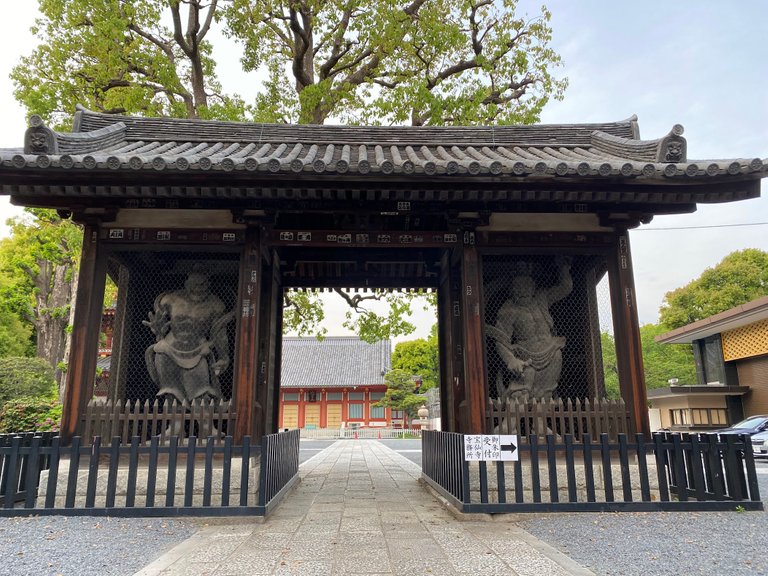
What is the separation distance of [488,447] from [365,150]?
3999 millimetres

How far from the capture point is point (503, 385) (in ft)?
20.9

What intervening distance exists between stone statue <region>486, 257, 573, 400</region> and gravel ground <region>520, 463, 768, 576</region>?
1.73 metres

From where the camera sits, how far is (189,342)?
613 cm

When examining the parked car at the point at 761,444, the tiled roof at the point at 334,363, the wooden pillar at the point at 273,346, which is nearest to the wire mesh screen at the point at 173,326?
the wooden pillar at the point at 273,346

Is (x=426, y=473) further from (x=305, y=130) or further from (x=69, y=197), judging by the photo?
(x=69, y=197)

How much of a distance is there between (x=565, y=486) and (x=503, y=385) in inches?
57.9

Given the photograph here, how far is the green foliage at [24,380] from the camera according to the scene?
12.7m

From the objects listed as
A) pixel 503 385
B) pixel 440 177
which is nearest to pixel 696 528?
pixel 503 385

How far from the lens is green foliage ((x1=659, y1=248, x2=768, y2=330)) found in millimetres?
32031

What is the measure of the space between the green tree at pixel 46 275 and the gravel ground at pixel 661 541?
13.6 meters

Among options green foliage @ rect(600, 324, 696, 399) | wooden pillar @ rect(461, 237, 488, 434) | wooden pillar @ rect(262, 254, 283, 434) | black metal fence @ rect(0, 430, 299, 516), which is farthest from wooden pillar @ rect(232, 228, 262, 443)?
green foliage @ rect(600, 324, 696, 399)

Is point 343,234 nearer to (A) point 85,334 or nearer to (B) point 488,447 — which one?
(B) point 488,447

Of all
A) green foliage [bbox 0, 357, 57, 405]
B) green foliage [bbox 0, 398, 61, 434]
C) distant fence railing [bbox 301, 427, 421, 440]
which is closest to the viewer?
green foliage [bbox 0, 398, 61, 434]

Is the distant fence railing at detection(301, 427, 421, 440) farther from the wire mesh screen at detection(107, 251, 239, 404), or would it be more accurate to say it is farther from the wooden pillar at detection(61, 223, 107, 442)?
the wooden pillar at detection(61, 223, 107, 442)
